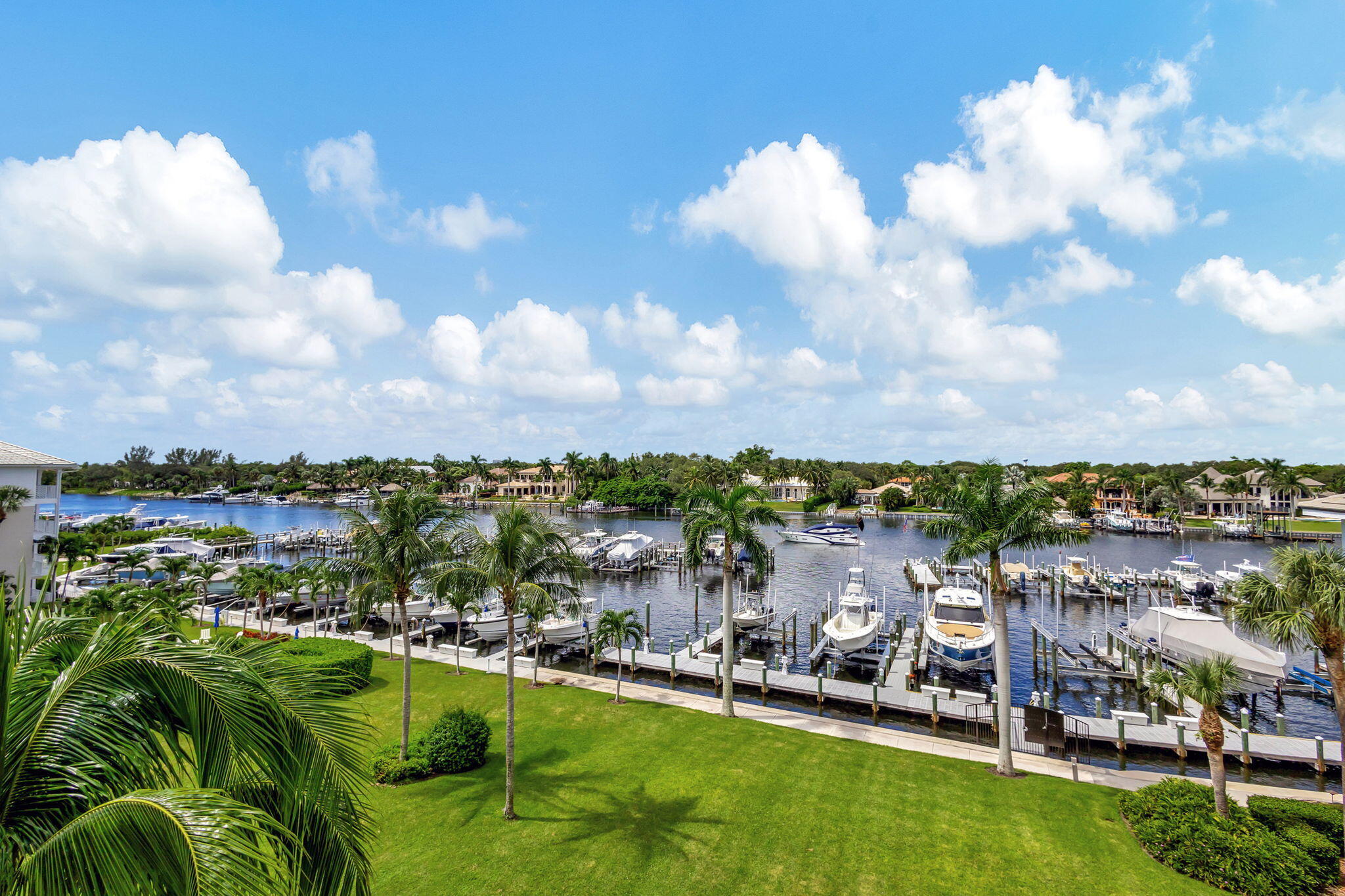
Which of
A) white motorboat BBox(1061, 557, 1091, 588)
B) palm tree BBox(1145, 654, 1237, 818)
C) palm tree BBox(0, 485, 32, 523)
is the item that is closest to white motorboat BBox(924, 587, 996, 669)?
palm tree BBox(1145, 654, 1237, 818)

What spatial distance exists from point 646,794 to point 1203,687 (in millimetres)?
14600

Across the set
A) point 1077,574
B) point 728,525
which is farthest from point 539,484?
point 728,525

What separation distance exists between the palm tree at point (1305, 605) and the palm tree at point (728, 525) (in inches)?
541

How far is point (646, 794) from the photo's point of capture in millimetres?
17703

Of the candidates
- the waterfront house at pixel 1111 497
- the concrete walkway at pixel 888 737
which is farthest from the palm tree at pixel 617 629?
the waterfront house at pixel 1111 497

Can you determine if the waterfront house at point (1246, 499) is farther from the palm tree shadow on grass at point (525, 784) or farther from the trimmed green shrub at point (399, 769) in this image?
the trimmed green shrub at point (399, 769)

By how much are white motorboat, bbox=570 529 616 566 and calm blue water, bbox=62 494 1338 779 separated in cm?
556

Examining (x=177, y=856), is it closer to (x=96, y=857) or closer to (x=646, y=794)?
(x=96, y=857)

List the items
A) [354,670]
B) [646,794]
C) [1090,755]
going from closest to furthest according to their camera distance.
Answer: [646,794] → [1090,755] → [354,670]

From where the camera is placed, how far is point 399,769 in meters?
18.2

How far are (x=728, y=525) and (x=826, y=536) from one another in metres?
72.0

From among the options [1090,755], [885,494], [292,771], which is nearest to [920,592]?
[1090,755]

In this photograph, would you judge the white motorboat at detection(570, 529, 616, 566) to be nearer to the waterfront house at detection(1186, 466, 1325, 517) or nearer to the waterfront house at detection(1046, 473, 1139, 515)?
the waterfront house at detection(1046, 473, 1139, 515)

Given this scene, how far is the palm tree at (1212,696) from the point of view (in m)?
15.5
